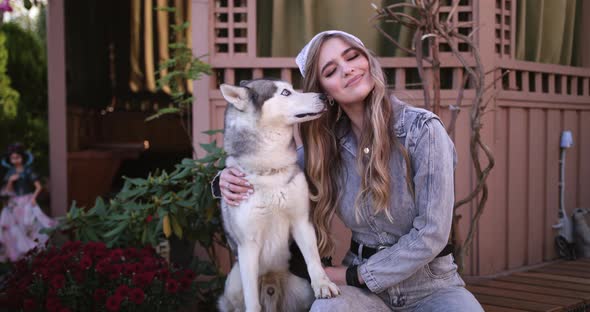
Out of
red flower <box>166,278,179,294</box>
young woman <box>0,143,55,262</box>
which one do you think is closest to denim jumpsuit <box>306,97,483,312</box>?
red flower <box>166,278,179,294</box>

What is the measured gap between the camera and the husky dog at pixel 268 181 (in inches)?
100

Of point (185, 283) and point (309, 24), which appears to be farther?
point (309, 24)

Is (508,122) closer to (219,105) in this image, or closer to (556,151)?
(556,151)

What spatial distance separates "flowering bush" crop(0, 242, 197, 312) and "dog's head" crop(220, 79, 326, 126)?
48.5 inches

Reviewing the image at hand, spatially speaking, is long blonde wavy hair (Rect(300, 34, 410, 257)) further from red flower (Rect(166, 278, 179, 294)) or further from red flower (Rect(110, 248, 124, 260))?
red flower (Rect(110, 248, 124, 260))

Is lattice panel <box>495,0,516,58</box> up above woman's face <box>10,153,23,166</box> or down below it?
above

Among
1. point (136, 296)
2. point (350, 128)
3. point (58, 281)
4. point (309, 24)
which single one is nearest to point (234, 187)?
point (350, 128)

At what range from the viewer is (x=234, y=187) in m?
2.59

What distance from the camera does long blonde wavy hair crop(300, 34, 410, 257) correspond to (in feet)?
8.46

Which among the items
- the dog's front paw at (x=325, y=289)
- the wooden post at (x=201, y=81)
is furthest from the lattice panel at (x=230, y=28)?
the dog's front paw at (x=325, y=289)

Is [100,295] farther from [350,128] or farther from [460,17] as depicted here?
[460,17]

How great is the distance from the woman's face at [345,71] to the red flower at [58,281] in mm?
1761

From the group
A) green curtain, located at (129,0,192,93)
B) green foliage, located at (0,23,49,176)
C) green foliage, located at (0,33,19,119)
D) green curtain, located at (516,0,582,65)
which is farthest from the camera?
green curtain, located at (129,0,192,93)

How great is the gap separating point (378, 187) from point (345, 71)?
1.61 ft
